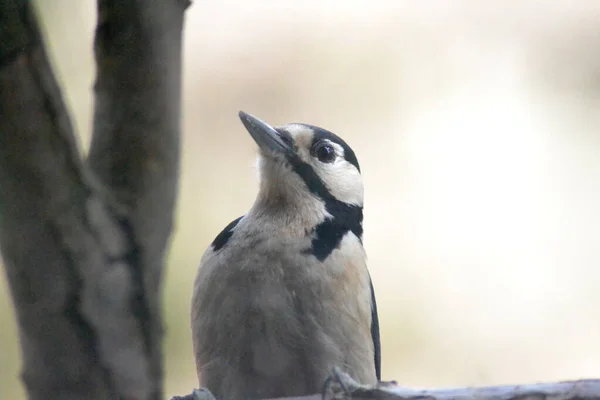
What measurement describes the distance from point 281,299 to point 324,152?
539mm

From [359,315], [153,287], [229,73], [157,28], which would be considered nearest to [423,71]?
[229,73]

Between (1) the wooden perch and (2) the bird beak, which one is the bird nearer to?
(2) the bird beak

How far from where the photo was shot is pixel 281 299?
87.0 inches

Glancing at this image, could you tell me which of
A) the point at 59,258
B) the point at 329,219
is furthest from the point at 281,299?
the point at 59,258

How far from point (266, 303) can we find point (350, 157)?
26.3 inches

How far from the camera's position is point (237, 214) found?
3.38 metres

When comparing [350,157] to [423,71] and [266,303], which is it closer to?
[266,303]

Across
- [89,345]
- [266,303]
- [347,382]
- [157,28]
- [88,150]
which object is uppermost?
[157,28]

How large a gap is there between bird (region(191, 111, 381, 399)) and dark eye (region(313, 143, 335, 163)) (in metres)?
0.10

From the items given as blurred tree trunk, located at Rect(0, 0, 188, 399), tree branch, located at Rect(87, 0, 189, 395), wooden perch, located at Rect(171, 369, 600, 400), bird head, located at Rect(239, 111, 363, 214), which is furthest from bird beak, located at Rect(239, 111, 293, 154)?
blurred tree trunk, located at Rect(0, 0, 188, 399)

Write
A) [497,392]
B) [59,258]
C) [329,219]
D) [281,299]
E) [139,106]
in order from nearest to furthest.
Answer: [59,258], [139,106], [497,392], [281,299], [329,219]

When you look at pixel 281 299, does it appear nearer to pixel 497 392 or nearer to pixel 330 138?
pixel 330 138

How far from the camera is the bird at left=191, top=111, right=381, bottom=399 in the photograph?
220 cm

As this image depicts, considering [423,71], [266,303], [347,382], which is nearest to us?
[347,382]
